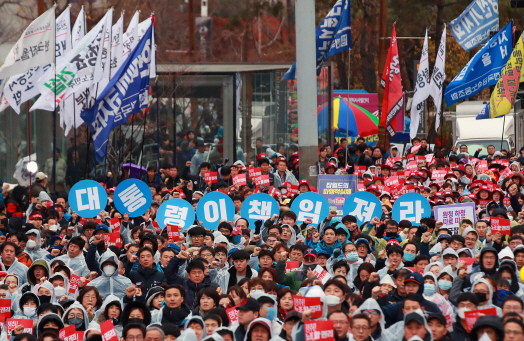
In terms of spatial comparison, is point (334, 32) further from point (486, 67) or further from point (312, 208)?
point (312, 208)

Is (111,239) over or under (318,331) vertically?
over

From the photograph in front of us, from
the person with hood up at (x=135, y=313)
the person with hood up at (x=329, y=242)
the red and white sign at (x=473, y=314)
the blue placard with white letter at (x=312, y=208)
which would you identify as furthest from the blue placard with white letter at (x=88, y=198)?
the red and white sign at (x=473, y=314)

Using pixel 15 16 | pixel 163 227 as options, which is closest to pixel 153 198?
pixel 163 227

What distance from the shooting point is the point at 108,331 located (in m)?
7.54

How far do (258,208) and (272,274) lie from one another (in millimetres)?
3323

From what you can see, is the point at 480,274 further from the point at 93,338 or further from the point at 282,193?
the point at 282,193

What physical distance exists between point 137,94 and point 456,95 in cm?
635

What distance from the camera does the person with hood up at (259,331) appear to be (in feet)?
24.3

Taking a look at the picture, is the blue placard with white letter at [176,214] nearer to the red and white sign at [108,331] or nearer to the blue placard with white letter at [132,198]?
the blue placard with white letter at [132,198]

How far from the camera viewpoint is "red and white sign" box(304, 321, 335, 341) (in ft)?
23.0

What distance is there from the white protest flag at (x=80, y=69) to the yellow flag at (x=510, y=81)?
23.7ft

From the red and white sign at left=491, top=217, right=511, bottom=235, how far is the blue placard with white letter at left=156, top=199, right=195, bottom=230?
4.00 m

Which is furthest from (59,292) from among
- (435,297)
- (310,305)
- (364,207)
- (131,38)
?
(131,38)

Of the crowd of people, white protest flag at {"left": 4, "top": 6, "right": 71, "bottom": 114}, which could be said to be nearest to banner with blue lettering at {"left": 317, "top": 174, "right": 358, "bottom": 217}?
the crowd of people
